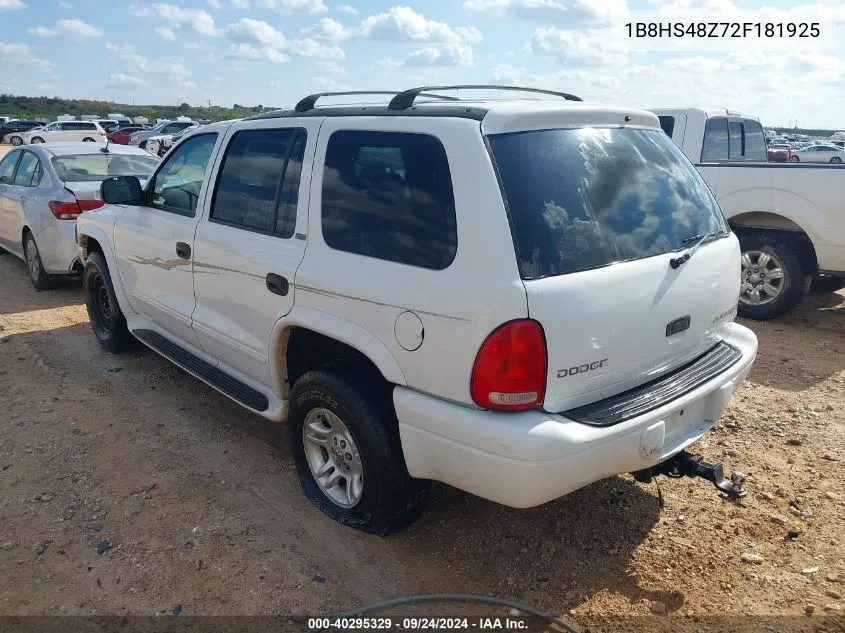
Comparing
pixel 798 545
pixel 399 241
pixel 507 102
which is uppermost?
pixel 507 102

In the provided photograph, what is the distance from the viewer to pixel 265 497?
3.64m

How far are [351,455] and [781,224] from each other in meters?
5.45

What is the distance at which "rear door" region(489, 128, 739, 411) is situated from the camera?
259cm

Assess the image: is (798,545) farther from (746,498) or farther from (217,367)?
(217,367)

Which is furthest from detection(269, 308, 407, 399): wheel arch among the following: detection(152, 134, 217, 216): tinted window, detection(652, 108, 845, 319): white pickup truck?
detection(652, 108, 845, 319): white pickup truck

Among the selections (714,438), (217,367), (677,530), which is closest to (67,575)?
(217,367)

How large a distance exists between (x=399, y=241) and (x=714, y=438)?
103 inches

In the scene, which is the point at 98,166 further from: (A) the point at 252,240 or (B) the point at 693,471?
(B) the point at 693,471

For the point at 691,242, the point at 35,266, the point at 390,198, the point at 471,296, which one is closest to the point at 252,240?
the point at 390,198

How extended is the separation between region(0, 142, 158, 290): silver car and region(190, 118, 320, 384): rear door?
3891 mm

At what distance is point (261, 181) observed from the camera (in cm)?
367

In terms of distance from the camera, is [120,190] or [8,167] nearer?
[120,190]

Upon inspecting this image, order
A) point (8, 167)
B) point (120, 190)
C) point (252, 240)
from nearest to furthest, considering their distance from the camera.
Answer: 1. point (252, 240)
2. point (120, 190)
3. point (8, 167)

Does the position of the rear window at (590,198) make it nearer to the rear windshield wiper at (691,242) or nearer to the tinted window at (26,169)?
the rear windshield wiper at (691,242)
